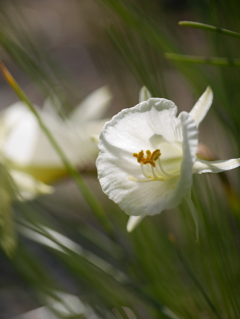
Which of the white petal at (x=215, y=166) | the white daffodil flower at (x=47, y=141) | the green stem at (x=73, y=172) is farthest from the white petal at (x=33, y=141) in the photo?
the white petal at (x=215, y=166)

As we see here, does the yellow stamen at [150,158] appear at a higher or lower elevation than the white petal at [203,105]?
lower

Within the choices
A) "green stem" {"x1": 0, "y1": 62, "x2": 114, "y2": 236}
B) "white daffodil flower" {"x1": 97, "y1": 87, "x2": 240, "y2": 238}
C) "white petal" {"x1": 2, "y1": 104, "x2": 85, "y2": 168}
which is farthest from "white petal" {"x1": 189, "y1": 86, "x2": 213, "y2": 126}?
"white petal" {"x1": 2, "y1": 104, "x2": 85, "y2": 168}

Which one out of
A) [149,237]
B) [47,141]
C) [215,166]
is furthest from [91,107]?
[215,166]

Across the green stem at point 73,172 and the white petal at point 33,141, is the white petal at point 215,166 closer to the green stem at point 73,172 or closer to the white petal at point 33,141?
the green stem at point 73,172

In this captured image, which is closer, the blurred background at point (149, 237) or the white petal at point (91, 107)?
the blurred background at point (149, 237)

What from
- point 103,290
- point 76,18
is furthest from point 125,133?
point 76,18

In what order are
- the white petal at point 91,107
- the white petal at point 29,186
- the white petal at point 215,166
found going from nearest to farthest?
the white petal at point 215,166 → the white petal at point 29,186 → the white petal at point 91,107

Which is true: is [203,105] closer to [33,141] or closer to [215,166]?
[215,166]

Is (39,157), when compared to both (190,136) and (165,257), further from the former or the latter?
(190,136)
